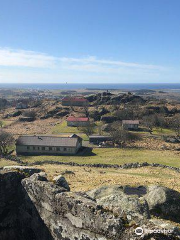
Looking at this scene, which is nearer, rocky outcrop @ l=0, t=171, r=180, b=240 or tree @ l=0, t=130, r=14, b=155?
rocky outcrop @ l=0, t=171, r=180, b=240

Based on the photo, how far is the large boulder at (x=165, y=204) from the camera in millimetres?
19703

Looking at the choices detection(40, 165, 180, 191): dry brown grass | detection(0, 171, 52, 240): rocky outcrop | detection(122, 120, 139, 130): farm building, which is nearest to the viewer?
detection(0, 171, 52, 240): rocky outcrop

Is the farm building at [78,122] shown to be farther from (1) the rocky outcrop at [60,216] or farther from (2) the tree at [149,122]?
(1) the rocky outcrop at [60,216]

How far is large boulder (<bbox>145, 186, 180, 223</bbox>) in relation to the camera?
19.7 m

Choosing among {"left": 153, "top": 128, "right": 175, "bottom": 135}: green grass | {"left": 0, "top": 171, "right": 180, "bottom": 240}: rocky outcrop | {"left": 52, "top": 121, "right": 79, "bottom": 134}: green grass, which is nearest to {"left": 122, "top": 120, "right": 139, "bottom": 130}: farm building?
{"left": 153, "top": 128, "right": 175, "bottom": 135}: green grass

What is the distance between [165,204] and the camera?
2003cm

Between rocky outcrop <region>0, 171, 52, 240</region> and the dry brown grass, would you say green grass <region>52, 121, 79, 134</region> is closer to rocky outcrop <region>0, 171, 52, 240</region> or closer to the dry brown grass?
the dry brown grass

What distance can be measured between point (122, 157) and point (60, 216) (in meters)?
46.6

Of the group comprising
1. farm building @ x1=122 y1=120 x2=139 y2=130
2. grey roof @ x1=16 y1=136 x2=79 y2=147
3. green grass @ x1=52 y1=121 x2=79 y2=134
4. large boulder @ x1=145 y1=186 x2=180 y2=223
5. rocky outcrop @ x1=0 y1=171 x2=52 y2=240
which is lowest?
green grass @ x1=52 y1=121 x2=79 y2=134

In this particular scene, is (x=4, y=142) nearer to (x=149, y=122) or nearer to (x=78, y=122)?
(x=78, y=122)

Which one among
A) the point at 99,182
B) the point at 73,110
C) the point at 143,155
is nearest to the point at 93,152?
the point at 143,155

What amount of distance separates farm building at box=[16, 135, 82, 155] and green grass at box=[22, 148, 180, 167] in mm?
3387

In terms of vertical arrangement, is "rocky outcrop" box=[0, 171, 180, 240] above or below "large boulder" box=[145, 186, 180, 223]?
above

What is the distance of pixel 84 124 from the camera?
9250 centimetres
